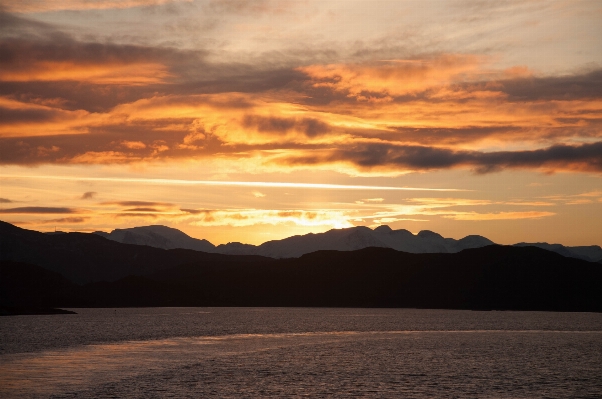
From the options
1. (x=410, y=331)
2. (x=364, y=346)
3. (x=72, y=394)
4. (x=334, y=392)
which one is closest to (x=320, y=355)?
(x=364, y=346)

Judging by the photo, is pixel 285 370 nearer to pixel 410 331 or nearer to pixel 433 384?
pixel 433 384

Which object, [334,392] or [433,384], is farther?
[433,384]

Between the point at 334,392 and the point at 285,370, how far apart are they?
20.8 metres

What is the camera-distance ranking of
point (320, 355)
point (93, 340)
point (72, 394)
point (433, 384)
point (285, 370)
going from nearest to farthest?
point (72, 394) → point (433, 384) → point (285, 370) → point (320, 355) → point (93, 340)

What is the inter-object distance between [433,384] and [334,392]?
14123 mm

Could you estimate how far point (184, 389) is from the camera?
248 feet

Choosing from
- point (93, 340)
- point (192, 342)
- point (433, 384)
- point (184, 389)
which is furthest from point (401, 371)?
point (93, 340)

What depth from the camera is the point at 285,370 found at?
9462cm

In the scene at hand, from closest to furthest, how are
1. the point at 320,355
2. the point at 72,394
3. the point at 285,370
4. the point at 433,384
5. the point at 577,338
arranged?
the point at 72,394 → the point at 433,384 → the point at 285,370 → the point at 320,355 → the point at 577,338

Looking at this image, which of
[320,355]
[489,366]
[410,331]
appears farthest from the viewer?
A: [410,331]

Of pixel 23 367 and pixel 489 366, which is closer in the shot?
pixel 23 367

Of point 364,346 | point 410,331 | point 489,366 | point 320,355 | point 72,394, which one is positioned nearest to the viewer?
point 72,394

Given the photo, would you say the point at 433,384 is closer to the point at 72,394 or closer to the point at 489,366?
the point at 489,366

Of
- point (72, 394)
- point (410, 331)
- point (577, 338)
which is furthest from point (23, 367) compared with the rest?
point (577, 338)
